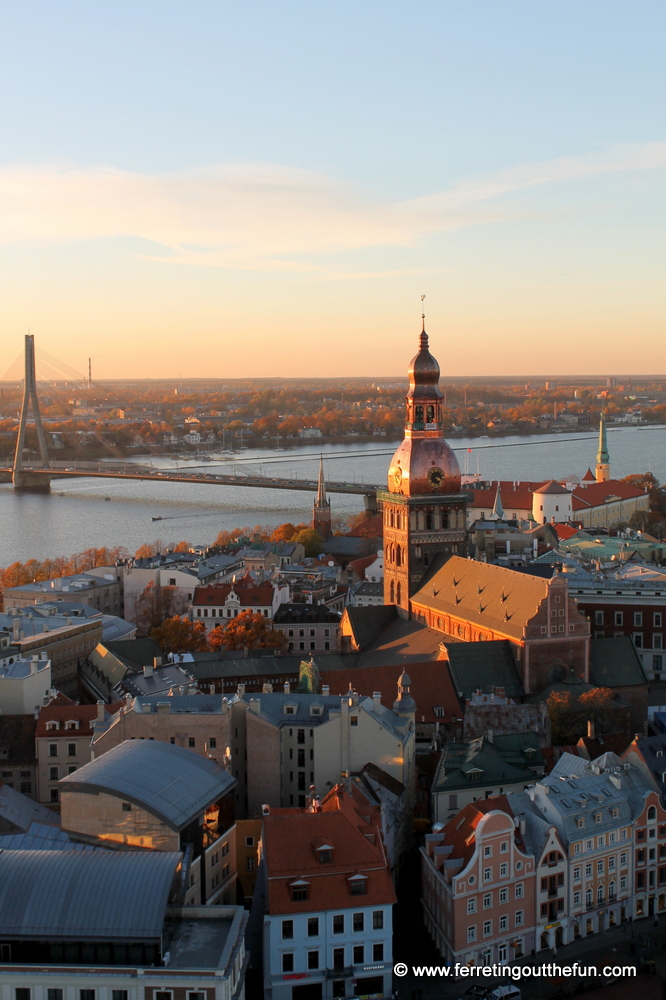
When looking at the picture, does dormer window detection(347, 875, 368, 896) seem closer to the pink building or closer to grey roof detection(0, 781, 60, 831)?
the pink building

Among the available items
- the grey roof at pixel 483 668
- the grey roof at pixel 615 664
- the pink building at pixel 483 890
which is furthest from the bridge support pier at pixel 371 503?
the pink building at pixel 483 890

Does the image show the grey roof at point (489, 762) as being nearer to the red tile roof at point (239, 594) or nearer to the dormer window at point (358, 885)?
the dormer window at point (358, 885)

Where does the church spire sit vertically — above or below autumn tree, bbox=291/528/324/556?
above

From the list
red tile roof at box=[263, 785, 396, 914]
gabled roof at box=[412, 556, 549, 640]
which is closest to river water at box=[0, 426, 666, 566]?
gabled roof at box=[412, 556, 549, 640]

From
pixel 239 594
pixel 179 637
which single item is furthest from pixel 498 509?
pixel 179 637

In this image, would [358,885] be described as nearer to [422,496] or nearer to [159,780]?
[159,780]

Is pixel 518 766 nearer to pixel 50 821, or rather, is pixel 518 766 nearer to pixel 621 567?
pixel 50 821
